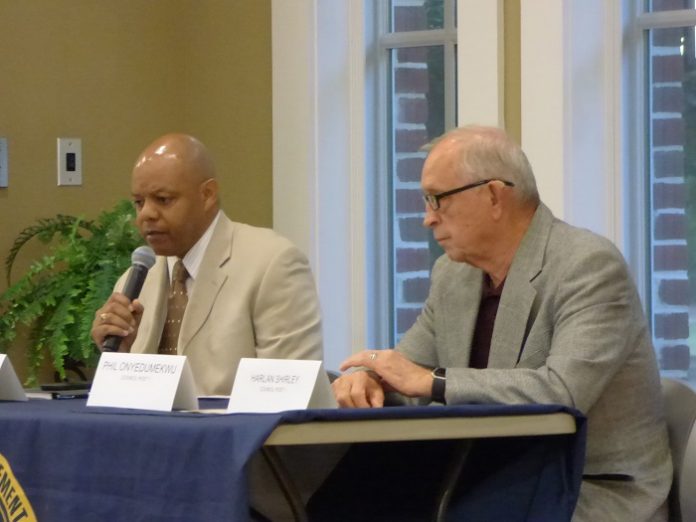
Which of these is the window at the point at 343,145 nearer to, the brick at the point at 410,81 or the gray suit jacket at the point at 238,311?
the brick at the point at 410,81

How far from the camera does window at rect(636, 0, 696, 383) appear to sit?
184 inches

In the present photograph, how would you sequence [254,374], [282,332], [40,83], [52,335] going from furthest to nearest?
1. [40,83]
2. [52,335]
3. [282,332]
4. [254,374]

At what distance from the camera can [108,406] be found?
2412mm

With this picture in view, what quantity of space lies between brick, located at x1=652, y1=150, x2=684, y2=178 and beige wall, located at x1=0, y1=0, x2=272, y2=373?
1480 millimetres

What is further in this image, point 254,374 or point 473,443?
point 473,443

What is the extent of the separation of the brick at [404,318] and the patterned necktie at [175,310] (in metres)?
1.76

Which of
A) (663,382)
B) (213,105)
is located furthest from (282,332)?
(213,105)

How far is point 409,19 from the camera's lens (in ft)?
17.2

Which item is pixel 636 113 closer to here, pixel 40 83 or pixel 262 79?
pixel 262 79

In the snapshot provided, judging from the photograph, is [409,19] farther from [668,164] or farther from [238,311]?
[238,311]

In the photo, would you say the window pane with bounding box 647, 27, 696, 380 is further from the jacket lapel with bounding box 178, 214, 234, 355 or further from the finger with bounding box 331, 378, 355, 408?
the finger with bounding box 331, 378, 355, 408

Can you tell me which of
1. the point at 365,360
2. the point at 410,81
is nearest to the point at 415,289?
the point at 410,81

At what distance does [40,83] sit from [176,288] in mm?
1766

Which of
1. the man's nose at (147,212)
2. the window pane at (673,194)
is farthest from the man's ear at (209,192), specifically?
the window pane at (673,194)
